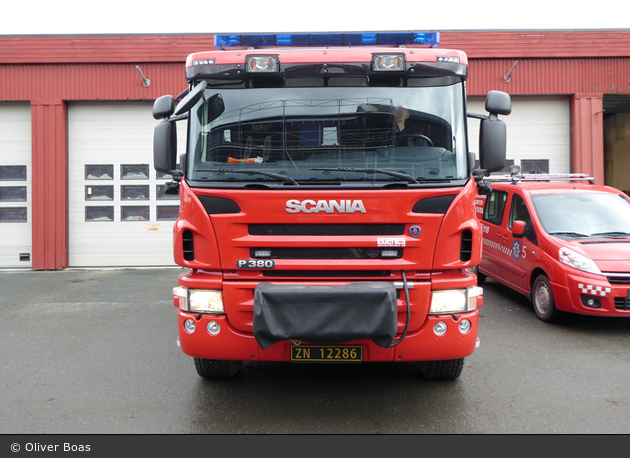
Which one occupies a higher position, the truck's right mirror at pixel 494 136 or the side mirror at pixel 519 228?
the truck's right mirror at pixel 494 136

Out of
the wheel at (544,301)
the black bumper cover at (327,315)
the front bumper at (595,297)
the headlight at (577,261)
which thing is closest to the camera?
the black bumper cover at (327,315)

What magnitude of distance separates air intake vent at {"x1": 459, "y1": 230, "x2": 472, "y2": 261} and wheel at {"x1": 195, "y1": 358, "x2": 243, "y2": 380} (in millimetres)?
2156

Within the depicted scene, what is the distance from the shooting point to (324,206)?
10.9 ft

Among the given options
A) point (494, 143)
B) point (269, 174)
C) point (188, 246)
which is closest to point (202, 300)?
point (188, 246)

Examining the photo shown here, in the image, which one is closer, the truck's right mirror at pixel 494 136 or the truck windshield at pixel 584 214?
the truck's right mirror at pixel 494 136

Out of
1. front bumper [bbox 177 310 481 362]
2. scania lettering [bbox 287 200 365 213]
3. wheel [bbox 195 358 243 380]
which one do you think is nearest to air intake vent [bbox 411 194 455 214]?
scania lettering [bbox 287 200 365 213]

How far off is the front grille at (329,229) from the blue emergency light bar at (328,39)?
6.53ft

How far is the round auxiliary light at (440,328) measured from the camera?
3.36 meters

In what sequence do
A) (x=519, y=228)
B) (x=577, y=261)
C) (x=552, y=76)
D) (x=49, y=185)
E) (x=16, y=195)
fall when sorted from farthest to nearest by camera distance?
1. (x=16, y=195)
2. (x=552, y=76)
3. (x=49, y=185)
4. (x=519, y=228)
5. (x=577, y=261)

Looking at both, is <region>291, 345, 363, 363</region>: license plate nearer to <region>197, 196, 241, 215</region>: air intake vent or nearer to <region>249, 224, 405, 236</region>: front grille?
<region>249, 224, 405, 236</region>: front grille

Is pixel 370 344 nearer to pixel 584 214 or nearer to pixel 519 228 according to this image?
pixel 519 228

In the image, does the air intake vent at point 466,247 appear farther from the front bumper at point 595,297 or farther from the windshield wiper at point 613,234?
the windshield wiper at point 613,234

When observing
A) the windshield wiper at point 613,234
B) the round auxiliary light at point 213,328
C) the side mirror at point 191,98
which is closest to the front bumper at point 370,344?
the round auxiliary light at point 213,328

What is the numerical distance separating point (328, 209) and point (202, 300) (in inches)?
44.4
